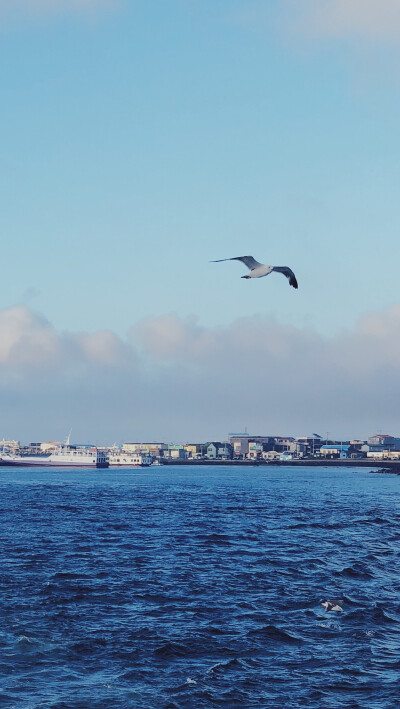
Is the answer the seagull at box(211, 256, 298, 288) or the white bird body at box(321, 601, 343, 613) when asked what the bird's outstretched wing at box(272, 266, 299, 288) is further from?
the white bird body at box(321, 601, 343, 613)

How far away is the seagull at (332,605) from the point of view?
91.6 feet

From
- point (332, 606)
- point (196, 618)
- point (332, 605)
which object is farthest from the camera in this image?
point (332, 605)

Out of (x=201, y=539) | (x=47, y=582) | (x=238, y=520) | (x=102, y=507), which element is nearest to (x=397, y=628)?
(x=47, y=582)

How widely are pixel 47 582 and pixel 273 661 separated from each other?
42.4ft

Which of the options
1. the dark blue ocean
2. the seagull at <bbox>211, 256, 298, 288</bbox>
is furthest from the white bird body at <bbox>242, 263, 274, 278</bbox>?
the dark blue ocean

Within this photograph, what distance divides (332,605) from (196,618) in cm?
528

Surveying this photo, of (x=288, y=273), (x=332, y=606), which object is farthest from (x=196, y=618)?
(x=288, y=273)

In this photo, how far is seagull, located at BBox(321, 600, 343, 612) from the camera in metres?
27.9

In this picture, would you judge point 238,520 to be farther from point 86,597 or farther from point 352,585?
point 86,597

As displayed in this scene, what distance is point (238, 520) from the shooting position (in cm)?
6144

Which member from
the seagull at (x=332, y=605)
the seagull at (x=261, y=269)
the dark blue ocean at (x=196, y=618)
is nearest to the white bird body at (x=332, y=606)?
the seagull at (x=332, y=605)

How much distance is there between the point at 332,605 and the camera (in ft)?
93.1

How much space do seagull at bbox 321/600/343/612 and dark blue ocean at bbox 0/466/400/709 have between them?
1.09ft

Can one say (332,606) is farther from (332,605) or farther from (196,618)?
(196,618)
